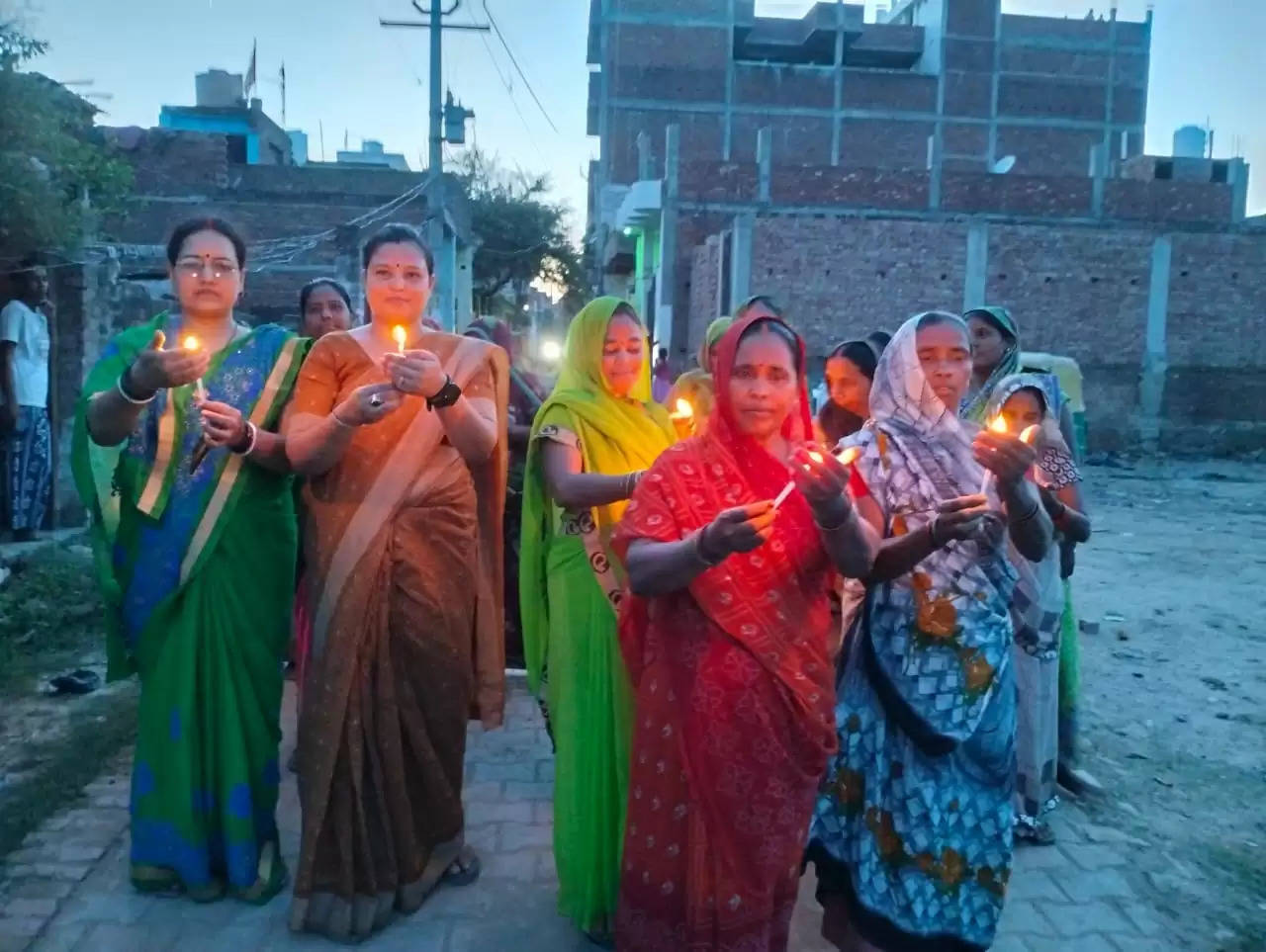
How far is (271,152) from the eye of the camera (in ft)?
106

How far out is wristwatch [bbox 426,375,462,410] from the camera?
2904 mm

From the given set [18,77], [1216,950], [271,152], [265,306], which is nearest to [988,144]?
[271,152]

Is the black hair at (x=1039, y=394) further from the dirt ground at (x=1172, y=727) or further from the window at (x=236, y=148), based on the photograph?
the window at (x=236, y=148)

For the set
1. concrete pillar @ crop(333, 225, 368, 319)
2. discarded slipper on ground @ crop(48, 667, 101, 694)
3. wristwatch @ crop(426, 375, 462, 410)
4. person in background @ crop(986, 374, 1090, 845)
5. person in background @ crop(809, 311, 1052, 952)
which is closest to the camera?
person in background @ crop(809, 311, 1052, 952)

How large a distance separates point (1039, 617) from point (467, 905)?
2.23 m

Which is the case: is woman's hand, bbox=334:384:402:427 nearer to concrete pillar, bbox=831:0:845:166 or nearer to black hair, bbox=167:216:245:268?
black hair, bbox=167:216:245:268

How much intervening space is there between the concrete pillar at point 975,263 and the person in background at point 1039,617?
1921cm

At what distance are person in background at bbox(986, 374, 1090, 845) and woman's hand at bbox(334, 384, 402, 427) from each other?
2110 mm

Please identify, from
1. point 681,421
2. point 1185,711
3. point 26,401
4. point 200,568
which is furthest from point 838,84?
point 200,568

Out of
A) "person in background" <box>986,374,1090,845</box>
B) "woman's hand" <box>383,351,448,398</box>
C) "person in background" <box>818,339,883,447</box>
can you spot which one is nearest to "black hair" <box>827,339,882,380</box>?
"person in background" <box>818,339,883,447</box>

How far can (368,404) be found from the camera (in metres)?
2.79

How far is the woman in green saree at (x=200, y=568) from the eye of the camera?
319 cm

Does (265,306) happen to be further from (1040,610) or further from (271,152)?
(1040,610)

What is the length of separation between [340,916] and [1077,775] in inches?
123
